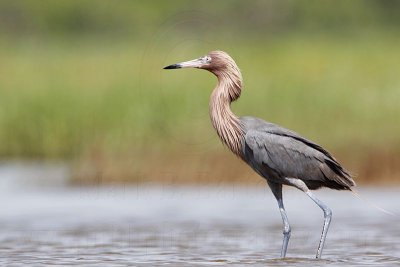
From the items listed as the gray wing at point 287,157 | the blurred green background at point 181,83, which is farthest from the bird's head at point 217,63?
the blurred green background at point 181,83

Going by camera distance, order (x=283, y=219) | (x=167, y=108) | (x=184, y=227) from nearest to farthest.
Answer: (x=283, y=219)
(x=184, y=227)
(x=167, y=108)

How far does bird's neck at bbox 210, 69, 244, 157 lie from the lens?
10.0 m

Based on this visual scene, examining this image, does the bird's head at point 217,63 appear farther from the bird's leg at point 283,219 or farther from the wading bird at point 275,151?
the bird's leg at point 283,219

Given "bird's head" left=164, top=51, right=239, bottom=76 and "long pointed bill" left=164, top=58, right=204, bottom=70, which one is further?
"bird's head" left=164, top=51, right=239, bottom=76

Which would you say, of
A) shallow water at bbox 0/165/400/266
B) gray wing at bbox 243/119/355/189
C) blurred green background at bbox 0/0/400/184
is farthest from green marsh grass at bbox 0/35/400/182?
gray wing at bbox 243/119/355/189

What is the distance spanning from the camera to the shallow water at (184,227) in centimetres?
988

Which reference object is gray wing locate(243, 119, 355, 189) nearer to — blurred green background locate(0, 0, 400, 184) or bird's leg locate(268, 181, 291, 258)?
bird's leg locate(268, 181, 291, 258)

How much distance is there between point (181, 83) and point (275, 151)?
11219 mm

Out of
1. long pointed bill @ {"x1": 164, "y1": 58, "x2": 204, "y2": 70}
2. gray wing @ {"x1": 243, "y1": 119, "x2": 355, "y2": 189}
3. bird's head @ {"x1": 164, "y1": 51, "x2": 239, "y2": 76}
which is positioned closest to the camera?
gray wing @ {"x1": 243, "y1": 119, "x2": 355, "y2": 189}

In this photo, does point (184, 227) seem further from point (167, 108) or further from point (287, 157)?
point (167, 108)

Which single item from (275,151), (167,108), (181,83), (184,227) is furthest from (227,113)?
(181,83)

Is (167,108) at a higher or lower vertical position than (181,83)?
lower

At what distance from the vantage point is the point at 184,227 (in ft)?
39.9

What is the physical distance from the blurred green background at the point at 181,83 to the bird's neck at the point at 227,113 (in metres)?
4.51
